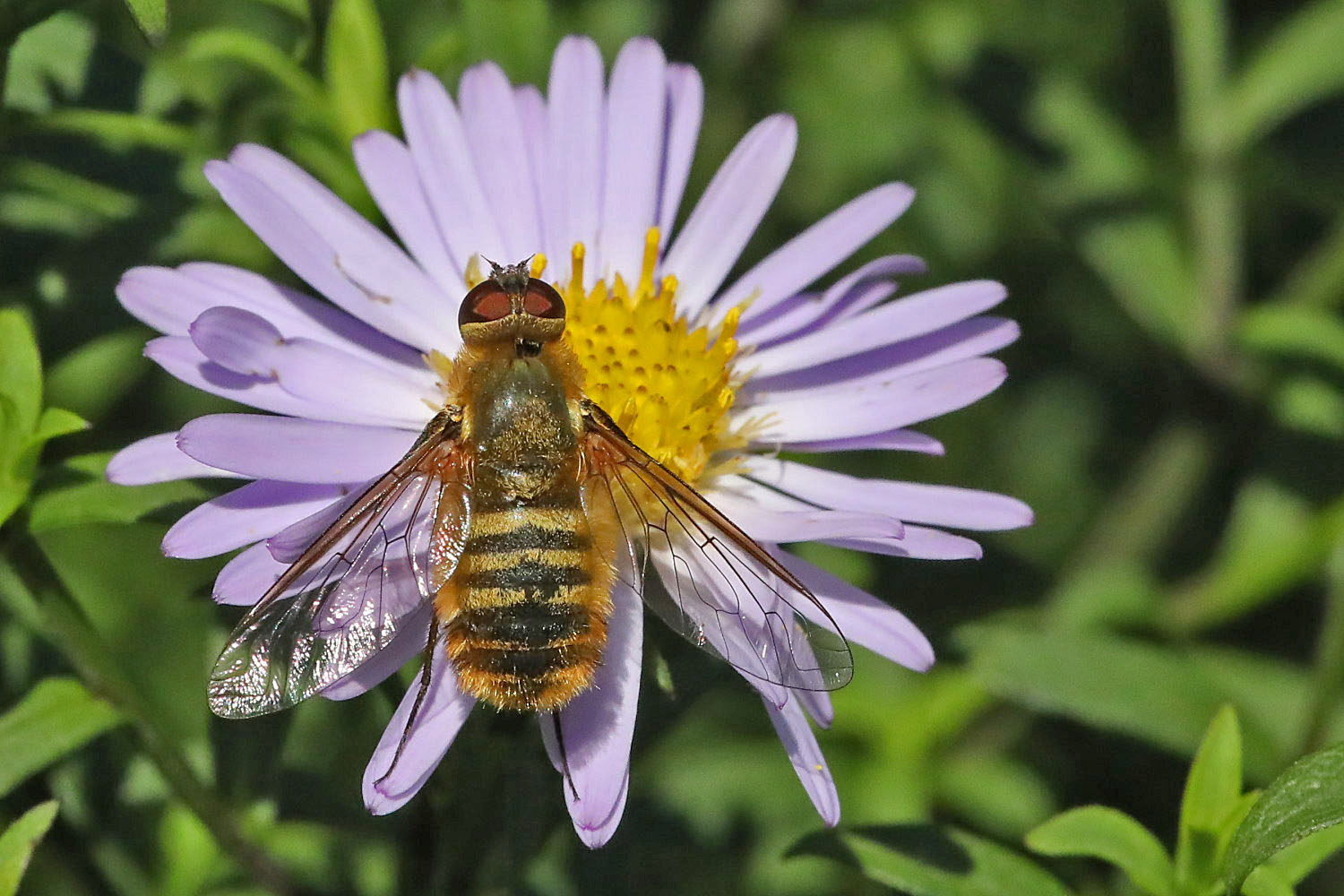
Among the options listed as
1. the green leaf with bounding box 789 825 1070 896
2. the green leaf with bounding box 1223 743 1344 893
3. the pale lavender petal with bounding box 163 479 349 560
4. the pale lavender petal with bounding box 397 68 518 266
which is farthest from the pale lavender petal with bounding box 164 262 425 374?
the green leaf with bounding box 1223 743 1344 893

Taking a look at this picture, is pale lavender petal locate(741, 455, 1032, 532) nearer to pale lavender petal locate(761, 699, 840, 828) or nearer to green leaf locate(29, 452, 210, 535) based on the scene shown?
pale lavender petal locate(761, 699, 840, 828)

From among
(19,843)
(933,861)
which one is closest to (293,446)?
(19,843)

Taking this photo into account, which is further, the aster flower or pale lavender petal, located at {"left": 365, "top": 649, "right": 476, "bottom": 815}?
the aster flower

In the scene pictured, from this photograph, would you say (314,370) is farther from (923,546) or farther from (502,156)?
(923,546)

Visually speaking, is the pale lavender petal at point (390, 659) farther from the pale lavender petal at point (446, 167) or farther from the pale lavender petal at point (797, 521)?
the pale lavender petal at point (446, 167)

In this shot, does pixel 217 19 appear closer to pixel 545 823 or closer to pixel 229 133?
pixel 229 133
